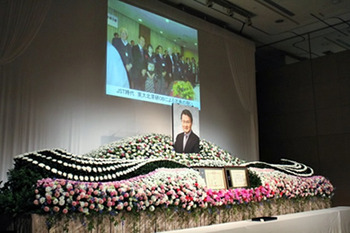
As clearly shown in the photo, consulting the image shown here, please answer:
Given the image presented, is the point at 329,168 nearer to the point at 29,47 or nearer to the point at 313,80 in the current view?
the point at 313,80

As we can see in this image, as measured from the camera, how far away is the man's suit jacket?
18.0ft

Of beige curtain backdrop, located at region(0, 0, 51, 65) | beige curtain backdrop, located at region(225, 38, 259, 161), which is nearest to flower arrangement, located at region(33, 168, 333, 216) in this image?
beige curtain backdrop, located at region(0, 0, 51, 65)

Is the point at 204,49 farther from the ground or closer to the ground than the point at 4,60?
farther from the ground

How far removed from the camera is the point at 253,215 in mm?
4254

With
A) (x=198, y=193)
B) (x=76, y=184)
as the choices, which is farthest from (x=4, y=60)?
(x=198, y=193)

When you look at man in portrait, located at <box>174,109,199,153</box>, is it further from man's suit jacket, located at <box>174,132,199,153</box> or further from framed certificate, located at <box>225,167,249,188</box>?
framed certificate, located at <box>225,167,249,188</box>

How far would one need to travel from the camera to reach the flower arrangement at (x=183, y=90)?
718cm

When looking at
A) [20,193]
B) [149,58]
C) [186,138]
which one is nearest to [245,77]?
[149,58]

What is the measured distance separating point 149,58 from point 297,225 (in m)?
4.14

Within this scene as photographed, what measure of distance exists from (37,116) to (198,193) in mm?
3003

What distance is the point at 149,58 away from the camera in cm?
679

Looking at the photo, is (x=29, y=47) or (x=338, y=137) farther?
(x=338, y=137)

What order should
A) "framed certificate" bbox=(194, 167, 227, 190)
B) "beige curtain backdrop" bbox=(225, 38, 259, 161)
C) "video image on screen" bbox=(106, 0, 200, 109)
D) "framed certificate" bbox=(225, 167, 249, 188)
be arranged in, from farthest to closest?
"beige curtain backdrop" bbox=(225, 38, 259, 161), "video image on screen" bbox=(106, 0, 200, 109), "framed certificate" bbox=(225, 167, 249, 188), "framed certificate" bbox=(194, 167, 227, 190)

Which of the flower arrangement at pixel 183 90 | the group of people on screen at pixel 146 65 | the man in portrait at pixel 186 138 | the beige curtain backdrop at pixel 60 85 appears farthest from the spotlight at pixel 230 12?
the man in portrait at pixel 186 138
